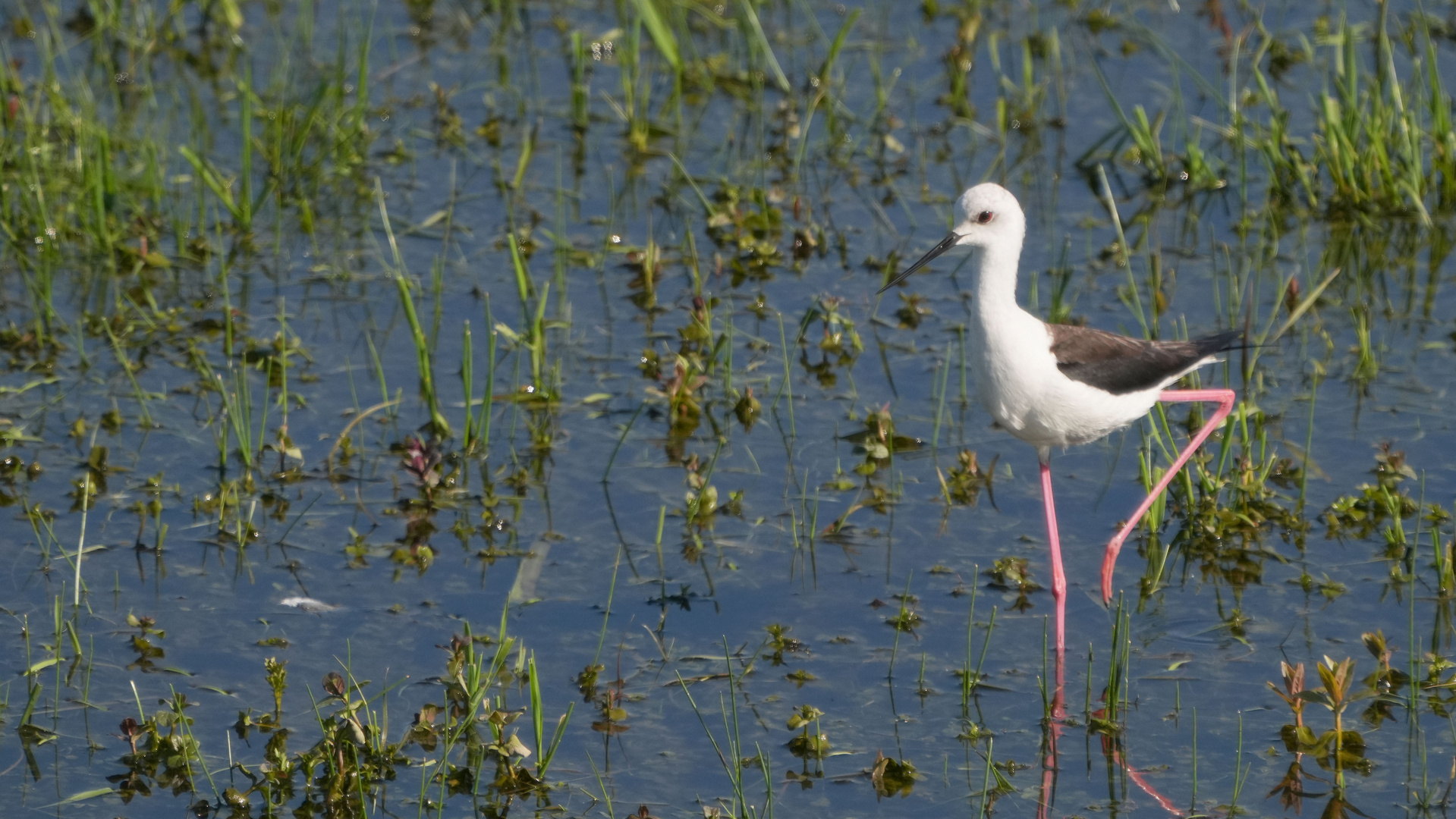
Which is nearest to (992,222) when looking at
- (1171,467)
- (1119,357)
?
(1119,357)

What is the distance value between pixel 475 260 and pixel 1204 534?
315 centimetres

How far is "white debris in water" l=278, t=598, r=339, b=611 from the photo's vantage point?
5.24 metres

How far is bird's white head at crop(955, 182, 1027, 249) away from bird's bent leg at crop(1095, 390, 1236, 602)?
0.75 meters

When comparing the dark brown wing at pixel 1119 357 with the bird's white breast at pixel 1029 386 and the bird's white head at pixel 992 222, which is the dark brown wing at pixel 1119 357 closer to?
the bird's white breast at pixel 1029 386

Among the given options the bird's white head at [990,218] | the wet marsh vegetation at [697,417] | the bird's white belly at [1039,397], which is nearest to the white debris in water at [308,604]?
the wet marsh vegetation at [697,417]

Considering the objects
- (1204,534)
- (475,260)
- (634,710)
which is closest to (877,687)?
(634,710)

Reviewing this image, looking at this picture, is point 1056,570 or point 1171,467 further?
point 1171,467

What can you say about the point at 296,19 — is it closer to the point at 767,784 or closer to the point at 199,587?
the point at 199,587

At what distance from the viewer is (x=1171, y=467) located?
5.63 metres

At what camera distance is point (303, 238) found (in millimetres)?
7508

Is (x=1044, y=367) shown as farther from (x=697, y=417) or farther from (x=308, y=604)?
(x=308, y=604)

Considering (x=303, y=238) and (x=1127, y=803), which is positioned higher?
(x=303, y=238)

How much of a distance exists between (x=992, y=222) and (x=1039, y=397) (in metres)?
0.53

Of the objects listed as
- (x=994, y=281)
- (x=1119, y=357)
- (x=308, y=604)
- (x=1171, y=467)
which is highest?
(x=994, y=281)
